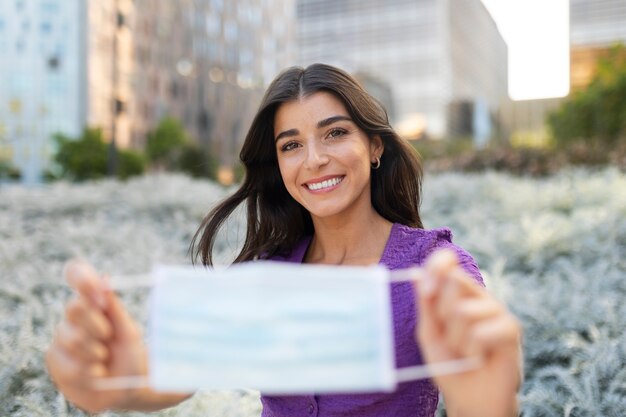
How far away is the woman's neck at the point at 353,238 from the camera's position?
5.55 feet

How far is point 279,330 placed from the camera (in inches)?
32.9

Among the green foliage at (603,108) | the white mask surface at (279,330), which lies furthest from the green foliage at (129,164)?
the white mask surface at (279,330)

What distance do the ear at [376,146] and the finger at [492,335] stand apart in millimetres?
980

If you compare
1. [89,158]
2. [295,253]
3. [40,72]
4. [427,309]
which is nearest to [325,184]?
[295,253]

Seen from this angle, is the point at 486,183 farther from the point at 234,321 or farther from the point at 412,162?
the point at 234,321

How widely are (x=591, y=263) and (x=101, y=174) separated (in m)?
31.2

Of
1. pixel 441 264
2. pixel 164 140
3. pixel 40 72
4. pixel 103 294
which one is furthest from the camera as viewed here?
pixel 40 72

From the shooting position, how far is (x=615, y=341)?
2.39 m

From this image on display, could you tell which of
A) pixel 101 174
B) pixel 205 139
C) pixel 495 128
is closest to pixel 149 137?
pixel 101 174

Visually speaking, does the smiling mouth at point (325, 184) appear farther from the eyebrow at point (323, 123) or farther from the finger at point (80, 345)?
the finger at point (80, 345)

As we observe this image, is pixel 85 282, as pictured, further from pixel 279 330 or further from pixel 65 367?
pixel 279 330

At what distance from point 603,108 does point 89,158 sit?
25756mm

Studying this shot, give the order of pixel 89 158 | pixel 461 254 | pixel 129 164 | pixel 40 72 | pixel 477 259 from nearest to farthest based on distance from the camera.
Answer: pixel 461 254 → pixel 477 259 → pixel 89 158 → pixel 129 164 → pixel 40 72

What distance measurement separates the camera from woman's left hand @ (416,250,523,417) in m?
0.84
